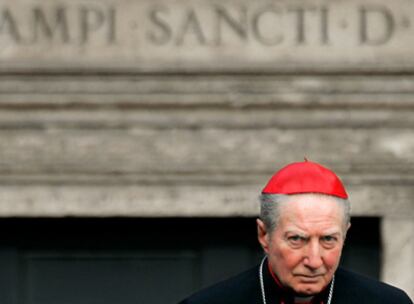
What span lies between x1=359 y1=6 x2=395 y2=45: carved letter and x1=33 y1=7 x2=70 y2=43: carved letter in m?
1.33

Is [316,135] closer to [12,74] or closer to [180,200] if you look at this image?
[180,200]

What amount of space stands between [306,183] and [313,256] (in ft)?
0.61

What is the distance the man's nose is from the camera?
13.0ft

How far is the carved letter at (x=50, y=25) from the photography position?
279 inches

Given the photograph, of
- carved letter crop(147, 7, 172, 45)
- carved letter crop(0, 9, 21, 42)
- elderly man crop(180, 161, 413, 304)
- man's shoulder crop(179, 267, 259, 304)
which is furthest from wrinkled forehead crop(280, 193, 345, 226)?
carved letter crop(0, 9, 21, 42)

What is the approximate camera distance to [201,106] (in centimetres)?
714

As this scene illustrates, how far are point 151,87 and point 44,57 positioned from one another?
500 millimetres

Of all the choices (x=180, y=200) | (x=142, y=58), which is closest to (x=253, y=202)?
(x=180, y=200)

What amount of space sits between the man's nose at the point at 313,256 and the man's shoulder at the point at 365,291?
280mm

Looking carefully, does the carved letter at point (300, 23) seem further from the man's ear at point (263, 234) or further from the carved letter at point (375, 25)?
the man's ear at point (263, 234)

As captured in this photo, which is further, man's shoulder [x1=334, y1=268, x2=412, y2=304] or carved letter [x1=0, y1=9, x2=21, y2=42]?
carved letter [x1=0, y1=9, x2=21, y2=42]

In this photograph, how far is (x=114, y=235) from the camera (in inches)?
295

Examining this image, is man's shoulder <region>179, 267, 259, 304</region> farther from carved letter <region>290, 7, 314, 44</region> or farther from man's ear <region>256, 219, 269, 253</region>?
carved letter <region>290, 7, 314, 44</region>

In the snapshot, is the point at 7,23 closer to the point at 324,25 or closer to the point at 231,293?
the point at 324,25
